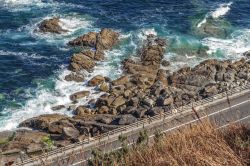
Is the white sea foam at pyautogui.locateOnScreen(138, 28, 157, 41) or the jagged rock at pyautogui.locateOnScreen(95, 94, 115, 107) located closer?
the jagged rock at pyautogui.locateOnScreen(95, 94, 115, 107)

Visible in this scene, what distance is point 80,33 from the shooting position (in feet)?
251

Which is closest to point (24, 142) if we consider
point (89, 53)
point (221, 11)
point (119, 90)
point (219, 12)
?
point (119, 90)

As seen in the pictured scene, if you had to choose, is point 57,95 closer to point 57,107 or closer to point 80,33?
point 57,107

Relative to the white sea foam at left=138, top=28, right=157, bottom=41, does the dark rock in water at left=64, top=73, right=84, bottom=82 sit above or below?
below

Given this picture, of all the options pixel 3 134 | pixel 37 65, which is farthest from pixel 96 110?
pixel 37 65

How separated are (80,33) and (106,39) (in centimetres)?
528

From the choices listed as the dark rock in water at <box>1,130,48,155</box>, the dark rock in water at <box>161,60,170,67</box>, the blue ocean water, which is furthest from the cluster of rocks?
the dark rock in water at <box>1,130,48,155</box>

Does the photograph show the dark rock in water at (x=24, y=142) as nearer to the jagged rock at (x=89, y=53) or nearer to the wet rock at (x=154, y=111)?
the wet rock at (x=154, y=111)

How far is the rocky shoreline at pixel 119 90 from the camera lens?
5031cm

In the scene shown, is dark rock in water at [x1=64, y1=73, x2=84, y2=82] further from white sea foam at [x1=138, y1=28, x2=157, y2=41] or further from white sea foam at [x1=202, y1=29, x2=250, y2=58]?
white sea foam at [x1=202, y1=29, x2=250, y2=58]

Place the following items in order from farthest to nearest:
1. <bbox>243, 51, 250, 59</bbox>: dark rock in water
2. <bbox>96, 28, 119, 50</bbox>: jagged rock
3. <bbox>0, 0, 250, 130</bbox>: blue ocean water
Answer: <bbox>243, 51, 250, 59</bbox>: dark rock in water, <bbox>96, 28, 119, 50</bbox>: jagged rock, <bbox>0, 0, 250, 130</bbox>: blue ocean water

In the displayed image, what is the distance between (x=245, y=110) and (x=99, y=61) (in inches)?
1047

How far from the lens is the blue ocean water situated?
62188mm

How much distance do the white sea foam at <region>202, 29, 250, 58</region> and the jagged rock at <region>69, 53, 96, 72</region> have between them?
18.1 meters
